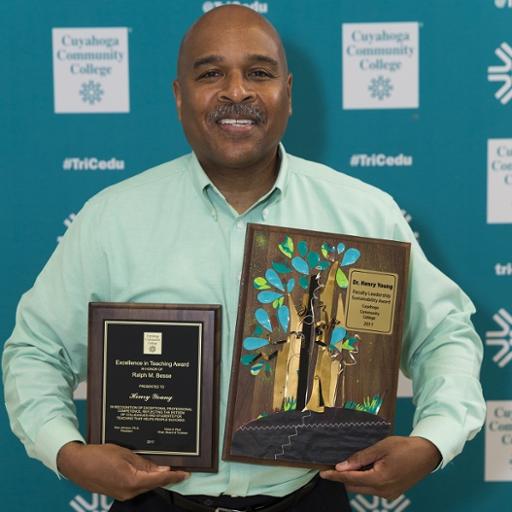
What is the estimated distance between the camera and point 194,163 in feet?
4.56

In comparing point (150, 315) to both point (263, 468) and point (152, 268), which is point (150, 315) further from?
point (263, 468)

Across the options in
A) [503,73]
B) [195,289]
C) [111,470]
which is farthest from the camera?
[503,73]

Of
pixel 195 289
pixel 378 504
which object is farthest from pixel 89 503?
pixel 195 289

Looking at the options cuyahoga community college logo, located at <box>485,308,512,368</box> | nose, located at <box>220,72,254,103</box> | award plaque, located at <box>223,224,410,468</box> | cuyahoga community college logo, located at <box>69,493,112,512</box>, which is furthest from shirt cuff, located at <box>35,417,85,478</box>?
cuyahoga community college logo, located at <box>485,308,512,368</box>

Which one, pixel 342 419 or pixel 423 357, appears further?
pixel 423 357

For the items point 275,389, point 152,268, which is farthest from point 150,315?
point 275,389

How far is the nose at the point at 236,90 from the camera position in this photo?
1291 mm

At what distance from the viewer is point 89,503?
6.55 feet

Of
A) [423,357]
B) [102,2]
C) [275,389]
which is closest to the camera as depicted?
[275,389]

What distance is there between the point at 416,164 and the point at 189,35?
2.40ft

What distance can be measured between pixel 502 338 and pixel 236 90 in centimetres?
102

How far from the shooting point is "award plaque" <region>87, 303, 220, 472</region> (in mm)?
1224

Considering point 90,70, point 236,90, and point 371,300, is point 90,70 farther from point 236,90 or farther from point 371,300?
point 371,300

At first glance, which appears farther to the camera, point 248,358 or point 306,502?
point 306,502
